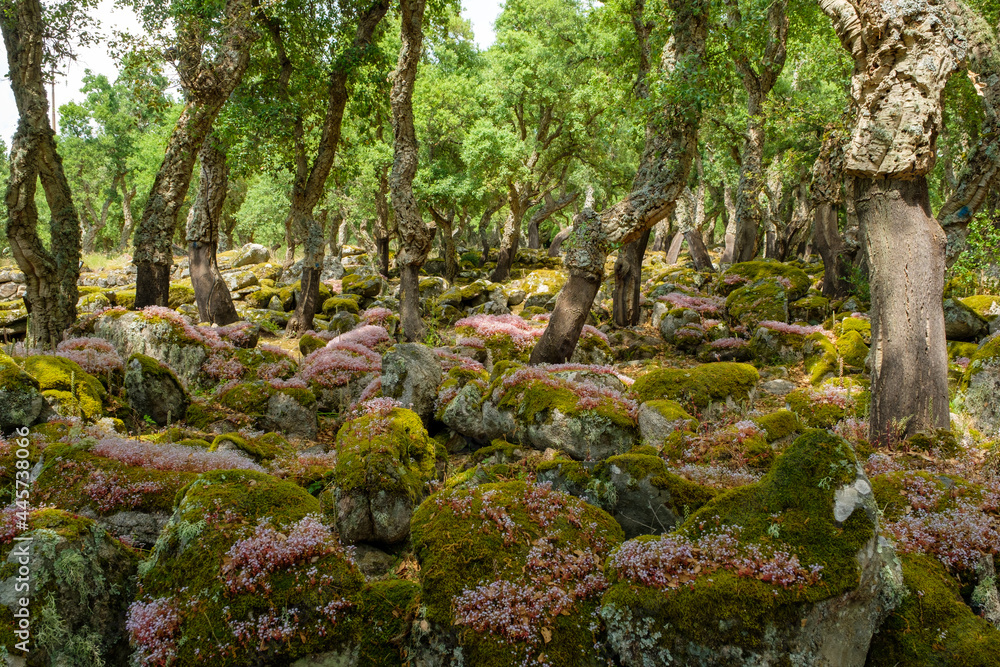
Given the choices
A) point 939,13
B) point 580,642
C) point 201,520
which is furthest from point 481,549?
point 939,13

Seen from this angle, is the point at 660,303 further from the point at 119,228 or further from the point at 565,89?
the point at 119,228

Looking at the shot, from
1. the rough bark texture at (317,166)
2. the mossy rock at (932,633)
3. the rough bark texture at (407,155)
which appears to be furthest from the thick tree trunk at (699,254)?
the mossy rock at (932,633)

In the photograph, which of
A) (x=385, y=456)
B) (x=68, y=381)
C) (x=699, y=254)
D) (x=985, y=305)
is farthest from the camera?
(x=699, y=254)

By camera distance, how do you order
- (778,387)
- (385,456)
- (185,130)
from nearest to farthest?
(385,456), (778,387), (185,130)

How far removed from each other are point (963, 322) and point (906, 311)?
20.4 ft

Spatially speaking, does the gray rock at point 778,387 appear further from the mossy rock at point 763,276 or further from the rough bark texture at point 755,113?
the rough bark texture at point 755,113

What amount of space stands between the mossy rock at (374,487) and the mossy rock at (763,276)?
15.8 metres

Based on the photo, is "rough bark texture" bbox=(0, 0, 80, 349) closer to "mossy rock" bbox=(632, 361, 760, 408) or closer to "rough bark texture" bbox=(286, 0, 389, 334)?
"rough bark texture" bbox=(286, 0, 389, 334)

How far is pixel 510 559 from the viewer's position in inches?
154

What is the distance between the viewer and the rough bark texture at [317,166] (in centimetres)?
1612

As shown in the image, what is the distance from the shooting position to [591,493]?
5.20 m

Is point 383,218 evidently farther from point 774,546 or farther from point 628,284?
point 774,546

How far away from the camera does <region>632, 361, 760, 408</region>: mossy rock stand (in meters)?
8.59

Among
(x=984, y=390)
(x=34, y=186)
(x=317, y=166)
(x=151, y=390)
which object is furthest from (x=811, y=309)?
A: (x=34, y=186)
